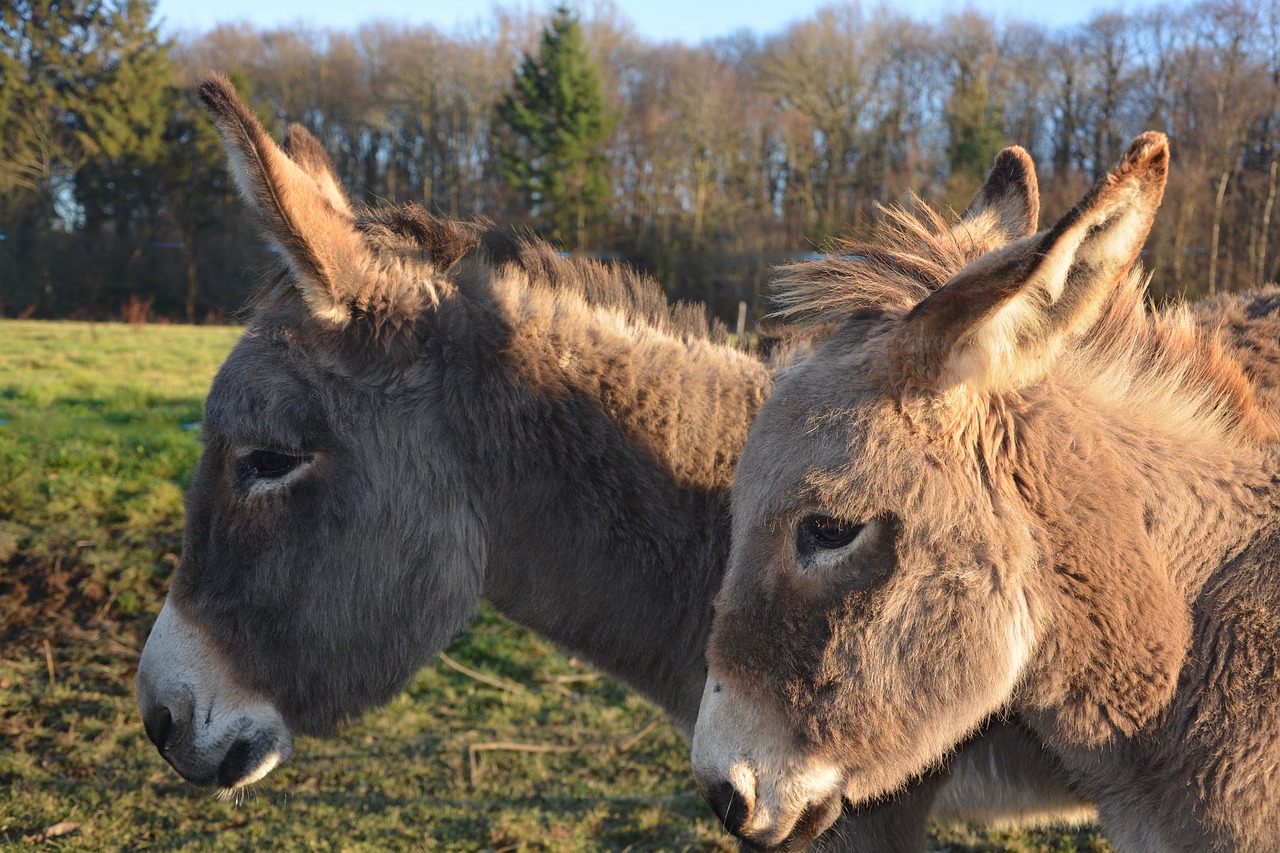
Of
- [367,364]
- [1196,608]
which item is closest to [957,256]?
[1196,608]

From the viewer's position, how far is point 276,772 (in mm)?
4684

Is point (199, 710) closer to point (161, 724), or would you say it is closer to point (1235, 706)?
point (161, 724)

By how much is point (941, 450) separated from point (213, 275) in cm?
2819

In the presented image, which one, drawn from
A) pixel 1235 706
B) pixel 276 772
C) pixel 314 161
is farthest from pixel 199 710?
pixel 1235 706

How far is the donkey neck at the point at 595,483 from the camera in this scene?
2785 mm

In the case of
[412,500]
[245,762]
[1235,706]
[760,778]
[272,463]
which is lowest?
[245,762]

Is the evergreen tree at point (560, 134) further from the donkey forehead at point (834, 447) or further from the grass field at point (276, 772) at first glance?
the donkey forehead at point (834, 447)

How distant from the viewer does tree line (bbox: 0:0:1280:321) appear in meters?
18.2

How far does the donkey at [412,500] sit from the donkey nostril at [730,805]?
2.63ft

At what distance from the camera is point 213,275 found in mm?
26266

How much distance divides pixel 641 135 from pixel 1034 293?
30.7m

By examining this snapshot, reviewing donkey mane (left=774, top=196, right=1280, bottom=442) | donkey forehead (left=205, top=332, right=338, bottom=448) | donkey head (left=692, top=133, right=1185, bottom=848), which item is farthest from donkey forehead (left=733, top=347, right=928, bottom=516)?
donkey forehead (left=205, top=332, right=338, bottom=448)

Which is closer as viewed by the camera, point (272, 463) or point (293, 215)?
point (293, 215)

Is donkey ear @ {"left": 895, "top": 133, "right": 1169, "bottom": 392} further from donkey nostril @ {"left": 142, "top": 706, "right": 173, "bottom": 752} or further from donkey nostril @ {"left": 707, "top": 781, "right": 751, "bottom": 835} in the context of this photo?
donkey nostril @ {"left": 142, "top": 706, "right": 173, "bottom": 752}
